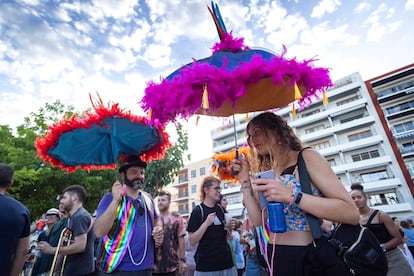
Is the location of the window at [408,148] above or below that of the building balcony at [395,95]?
below

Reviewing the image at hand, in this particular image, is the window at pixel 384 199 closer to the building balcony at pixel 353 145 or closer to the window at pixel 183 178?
the building balcony at pixel 353 145

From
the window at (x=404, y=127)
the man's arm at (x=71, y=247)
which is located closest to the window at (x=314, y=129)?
the window at (x=404, y=127)

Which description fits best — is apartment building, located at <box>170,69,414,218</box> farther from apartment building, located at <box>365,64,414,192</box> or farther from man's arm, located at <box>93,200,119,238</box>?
man's arm, located at <box>93,200,119,238</box>

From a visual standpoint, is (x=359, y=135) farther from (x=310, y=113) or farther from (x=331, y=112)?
(x=310, y=113)

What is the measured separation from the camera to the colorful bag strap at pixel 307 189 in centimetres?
151

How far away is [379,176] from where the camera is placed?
103 ft

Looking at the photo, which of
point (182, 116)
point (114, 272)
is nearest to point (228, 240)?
point (114, 272)

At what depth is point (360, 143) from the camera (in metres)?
33.3

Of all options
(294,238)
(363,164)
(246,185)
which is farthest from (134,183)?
(363,164)

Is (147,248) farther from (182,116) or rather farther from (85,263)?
(182,116)

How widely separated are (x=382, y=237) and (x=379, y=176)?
35.5m

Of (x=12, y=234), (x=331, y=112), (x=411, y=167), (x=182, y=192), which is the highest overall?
(x=331, y=112)

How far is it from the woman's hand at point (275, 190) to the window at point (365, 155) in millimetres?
39152

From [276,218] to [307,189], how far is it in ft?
0.99
